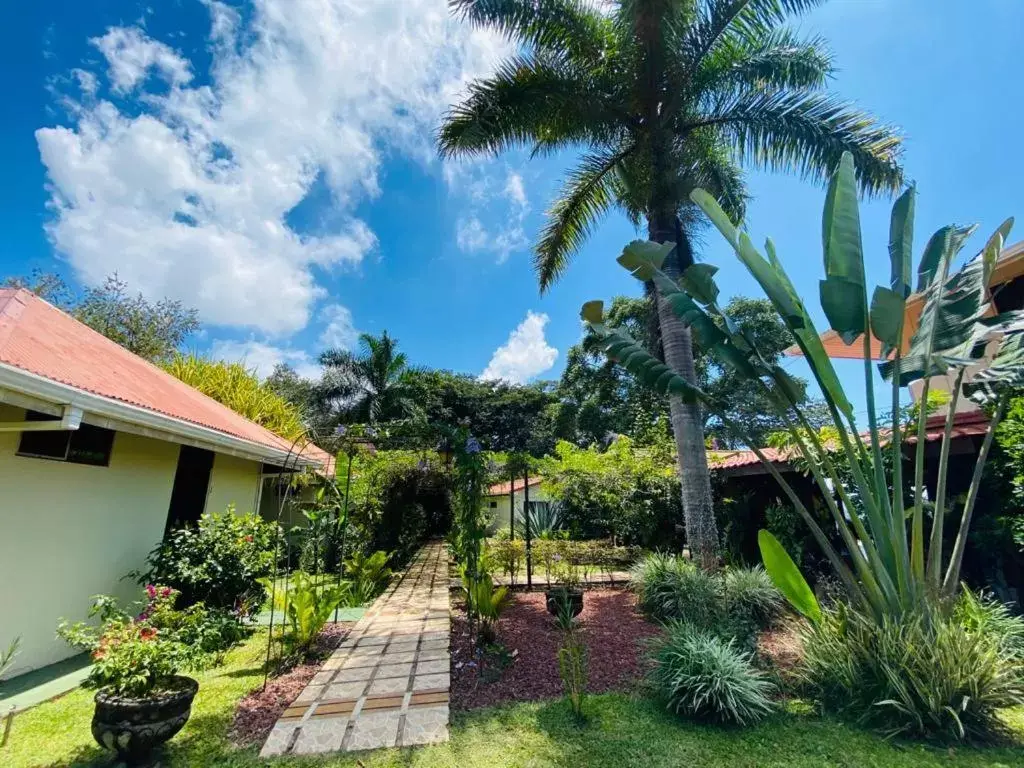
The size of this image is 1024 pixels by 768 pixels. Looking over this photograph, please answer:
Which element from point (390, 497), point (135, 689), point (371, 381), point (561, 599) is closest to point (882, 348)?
point (561, 599)

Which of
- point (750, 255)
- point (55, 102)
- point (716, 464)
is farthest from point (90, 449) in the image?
point (716, 464)

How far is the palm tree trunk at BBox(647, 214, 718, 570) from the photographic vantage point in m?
7.05

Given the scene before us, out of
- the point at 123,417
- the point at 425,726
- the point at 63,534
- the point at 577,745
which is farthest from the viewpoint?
the point at 63,534

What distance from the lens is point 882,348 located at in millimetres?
4625

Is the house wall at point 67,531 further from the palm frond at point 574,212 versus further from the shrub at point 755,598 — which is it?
the shrub at point 755,598

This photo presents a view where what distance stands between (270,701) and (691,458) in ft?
20.9

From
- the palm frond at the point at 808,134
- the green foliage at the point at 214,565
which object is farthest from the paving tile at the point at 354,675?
the palm frond at the point at 808,134

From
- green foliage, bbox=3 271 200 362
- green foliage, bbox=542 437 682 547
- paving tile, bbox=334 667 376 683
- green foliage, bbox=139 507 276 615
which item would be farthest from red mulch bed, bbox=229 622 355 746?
green foliage, bbox=3 271 200 362

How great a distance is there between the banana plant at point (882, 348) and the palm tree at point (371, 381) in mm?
Answer: 20629

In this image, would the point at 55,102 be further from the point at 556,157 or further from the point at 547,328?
the point at 547,328

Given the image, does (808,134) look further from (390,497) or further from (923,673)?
(390,497)

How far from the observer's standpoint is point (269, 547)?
24.0ft

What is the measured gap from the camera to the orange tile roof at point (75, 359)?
4.95 metres

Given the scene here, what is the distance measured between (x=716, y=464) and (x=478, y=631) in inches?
290
